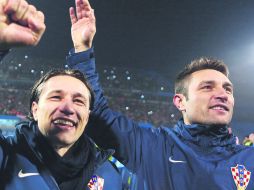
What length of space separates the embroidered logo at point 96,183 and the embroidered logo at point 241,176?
0.87 metres

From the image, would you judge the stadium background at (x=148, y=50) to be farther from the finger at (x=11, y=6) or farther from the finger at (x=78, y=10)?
the finger at (x=11, y=6)

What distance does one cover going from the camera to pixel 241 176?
2127mm

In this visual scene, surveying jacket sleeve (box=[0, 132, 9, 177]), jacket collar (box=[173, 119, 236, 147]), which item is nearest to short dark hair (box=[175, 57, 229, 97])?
jacket collar (box=[173, 119, 236, 147])

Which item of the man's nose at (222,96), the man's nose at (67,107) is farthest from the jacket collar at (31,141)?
the man's nose at (222,96)

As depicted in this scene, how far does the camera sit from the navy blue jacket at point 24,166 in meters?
1.73

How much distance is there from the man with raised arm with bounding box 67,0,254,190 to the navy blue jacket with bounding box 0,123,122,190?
241 millimetres

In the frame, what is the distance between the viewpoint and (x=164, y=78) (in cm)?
2198

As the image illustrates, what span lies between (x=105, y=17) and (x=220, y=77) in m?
11.0

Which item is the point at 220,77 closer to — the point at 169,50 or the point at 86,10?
the point at 86,10

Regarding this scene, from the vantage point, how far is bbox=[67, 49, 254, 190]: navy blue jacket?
2096mm

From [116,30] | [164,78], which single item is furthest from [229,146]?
[164,78]

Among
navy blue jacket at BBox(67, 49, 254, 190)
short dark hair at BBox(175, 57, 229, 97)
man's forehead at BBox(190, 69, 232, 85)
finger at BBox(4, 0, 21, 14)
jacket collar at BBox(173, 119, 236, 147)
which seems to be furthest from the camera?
short dark hair at BBox(175, 57, 229, 97)

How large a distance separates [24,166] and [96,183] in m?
0.48

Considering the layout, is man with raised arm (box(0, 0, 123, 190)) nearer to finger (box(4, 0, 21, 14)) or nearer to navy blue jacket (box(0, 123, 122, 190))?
navy blue jacket (box(0, 123, 122, 190))
